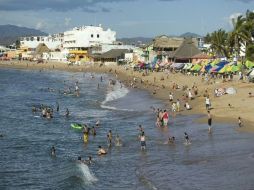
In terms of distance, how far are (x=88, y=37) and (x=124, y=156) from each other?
132m

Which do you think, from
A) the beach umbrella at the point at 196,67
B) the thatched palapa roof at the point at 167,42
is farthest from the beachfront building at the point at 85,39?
the beach umbrella at the point at 196,67

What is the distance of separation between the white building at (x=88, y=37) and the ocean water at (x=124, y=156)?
10874 centimetres

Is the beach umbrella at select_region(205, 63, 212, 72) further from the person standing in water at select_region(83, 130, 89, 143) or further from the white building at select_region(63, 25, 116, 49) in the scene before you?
the white building at select_region(63, 25, 116, 49)

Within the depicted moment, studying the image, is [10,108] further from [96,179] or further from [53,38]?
[53,38]

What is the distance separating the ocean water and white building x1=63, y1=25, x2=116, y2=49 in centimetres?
10874

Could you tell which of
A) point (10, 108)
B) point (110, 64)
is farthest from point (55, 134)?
point (110, 64)

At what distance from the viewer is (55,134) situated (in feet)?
133

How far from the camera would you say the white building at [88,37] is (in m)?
160

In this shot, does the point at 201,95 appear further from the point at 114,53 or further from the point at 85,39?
the point at 85,39

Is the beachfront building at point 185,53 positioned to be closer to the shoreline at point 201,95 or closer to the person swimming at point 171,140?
the shoreline at point 201,95

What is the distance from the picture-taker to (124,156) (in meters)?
31.2

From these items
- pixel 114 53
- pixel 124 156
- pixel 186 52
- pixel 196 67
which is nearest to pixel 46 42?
pixel 114 53

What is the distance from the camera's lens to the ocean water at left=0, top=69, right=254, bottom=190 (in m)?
24.9

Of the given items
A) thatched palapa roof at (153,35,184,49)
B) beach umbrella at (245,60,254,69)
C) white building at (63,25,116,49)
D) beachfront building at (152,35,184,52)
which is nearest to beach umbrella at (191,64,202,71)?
beach umbrella at (245,60,254,69)
